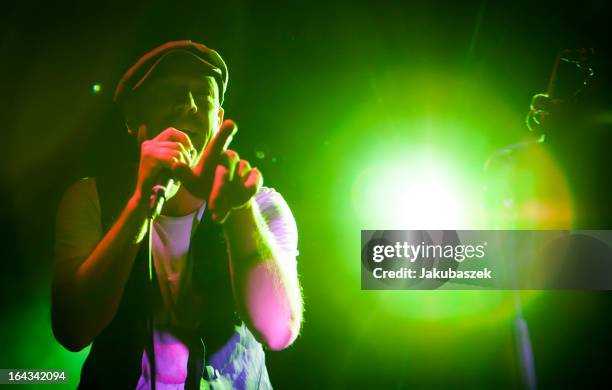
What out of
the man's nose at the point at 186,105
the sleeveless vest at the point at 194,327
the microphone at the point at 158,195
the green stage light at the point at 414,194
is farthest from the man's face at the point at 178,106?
the green stage light at the point at 414,194

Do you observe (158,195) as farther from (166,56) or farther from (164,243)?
(166,56)

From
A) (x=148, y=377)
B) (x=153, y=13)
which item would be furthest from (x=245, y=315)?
(x=153, y=13)

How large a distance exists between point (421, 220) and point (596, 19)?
1179 mm

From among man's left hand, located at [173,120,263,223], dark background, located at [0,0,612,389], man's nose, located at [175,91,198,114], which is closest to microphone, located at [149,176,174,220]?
man's left hand, located at [173,120,263,223]

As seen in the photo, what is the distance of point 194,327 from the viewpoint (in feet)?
5.52

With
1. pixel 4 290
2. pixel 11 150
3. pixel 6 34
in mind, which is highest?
pixel 6 34

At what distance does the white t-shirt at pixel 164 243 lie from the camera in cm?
160

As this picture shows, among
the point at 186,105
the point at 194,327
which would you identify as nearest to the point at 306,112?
the point at 186,105

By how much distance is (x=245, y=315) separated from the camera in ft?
5.04

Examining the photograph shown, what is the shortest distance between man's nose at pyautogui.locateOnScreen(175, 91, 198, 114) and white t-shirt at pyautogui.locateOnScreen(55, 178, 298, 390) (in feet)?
1.19

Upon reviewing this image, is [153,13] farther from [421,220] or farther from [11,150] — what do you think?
[421,220]

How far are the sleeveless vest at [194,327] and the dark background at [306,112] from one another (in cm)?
23

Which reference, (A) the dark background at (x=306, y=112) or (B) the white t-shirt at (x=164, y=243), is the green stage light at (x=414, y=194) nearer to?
(A) the dark background at (x=306, y=112)

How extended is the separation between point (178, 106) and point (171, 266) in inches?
23.6
